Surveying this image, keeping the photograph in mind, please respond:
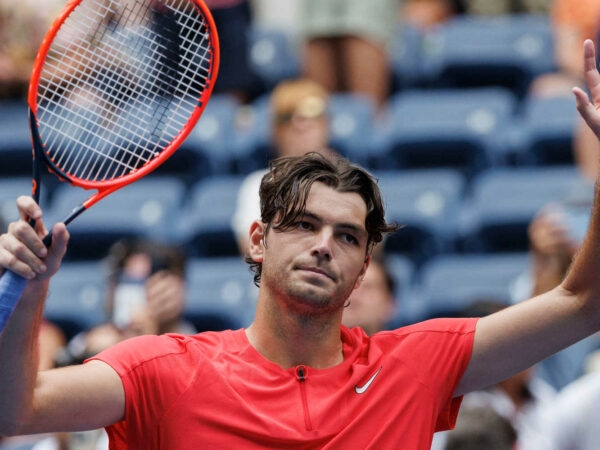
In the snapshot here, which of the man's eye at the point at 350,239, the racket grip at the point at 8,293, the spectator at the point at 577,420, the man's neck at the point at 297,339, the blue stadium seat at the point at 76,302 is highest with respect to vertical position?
the man's eye at the point at 350,239

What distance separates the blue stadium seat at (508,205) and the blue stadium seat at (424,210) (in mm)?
122

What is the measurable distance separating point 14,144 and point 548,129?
3585 mm

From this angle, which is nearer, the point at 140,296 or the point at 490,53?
the point at 140,296

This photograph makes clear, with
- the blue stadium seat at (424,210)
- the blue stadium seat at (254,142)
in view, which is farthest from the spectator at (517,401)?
the blue stadium seat at (254,142)

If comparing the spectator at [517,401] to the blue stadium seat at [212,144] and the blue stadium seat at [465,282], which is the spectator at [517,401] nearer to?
the blue stadium seat at [465,282]

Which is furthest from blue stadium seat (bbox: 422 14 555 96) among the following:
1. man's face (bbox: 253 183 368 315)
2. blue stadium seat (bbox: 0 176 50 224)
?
man's face (bbox: 253 183 368 315)

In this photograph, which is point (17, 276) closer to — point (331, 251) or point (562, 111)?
point (331, 251)

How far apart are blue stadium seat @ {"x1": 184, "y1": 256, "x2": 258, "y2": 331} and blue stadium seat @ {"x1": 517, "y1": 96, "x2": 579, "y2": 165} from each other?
6.24 feet

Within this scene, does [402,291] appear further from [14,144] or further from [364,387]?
[364,387]

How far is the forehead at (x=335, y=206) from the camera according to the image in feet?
9.82

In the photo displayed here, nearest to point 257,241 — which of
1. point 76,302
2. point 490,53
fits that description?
point 76,302

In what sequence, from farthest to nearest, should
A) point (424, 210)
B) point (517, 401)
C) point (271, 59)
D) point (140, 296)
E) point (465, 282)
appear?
point (271, 59) → point (424, 210) → point (465, 282) → point (140, 296) → point (517, 401)

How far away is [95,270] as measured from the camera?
22.9 ft

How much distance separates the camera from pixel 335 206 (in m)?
3.01
